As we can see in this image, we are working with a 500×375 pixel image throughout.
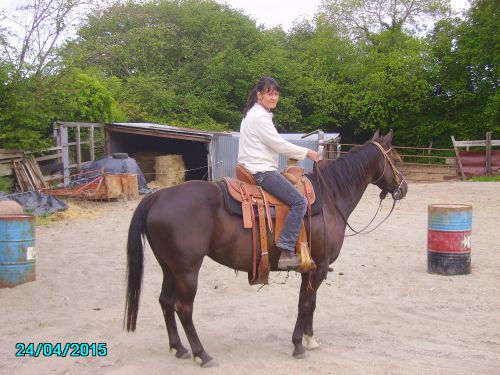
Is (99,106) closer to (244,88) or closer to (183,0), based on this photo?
(244,88)

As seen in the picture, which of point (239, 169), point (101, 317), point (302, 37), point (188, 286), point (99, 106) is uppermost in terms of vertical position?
point (302, 37)

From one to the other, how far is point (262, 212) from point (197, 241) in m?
0.62

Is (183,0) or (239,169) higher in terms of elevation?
(183,0)

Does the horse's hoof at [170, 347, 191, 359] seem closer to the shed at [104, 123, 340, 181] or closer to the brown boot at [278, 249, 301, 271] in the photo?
the brown boot at [278, 249, 301, 271]

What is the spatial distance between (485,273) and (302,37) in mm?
35265

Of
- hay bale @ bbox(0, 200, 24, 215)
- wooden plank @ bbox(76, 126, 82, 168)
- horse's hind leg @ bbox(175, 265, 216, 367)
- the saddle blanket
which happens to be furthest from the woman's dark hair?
wooden plank @ bbox(76, 126, 82, 168)

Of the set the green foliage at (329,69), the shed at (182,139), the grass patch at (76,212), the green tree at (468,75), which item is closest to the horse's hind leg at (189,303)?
the grass patch at (76,212)

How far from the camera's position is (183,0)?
123ft

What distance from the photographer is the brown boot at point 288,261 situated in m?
4.53

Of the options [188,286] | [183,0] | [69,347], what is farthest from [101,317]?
[183,0]

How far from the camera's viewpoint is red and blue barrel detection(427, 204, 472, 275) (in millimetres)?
7191

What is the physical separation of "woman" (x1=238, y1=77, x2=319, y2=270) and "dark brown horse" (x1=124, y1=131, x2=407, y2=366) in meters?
0.21

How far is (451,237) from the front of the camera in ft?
23.7

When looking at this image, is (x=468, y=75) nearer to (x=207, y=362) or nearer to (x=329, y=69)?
(x=329, y=69)
